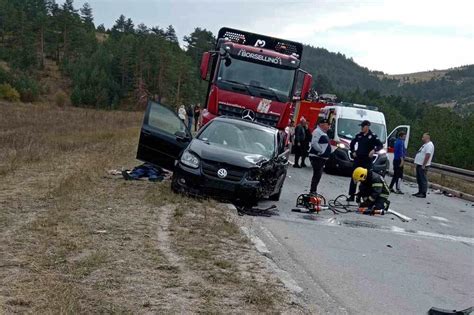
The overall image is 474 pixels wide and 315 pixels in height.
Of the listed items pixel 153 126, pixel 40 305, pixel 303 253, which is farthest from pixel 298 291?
pixel 153 126

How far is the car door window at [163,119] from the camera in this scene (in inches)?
437

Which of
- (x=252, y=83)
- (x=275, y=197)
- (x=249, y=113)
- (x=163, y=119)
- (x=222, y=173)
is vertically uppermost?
(x=252, y=83)

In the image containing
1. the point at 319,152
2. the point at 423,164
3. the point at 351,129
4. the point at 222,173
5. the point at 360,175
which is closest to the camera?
the point at 222,173

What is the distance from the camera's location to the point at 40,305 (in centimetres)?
418

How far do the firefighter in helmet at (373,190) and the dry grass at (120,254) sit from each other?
11.7 ft

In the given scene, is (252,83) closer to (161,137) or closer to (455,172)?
(161,137)

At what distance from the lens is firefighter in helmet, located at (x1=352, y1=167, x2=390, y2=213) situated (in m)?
11.2

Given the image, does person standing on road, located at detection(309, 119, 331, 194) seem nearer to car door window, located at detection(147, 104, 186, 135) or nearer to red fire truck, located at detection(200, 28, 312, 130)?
car door window, located at detection(147, 104, 186, 135)

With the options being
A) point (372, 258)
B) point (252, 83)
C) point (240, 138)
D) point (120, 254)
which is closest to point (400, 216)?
point (240, 138)

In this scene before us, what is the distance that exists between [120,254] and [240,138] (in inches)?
217

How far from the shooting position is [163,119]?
36.6 ft

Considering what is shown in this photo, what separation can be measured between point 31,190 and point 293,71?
8707 millimetres

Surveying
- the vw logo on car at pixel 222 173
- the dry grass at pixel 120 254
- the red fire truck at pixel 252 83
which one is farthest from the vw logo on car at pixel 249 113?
the vw logo on car at pixel 222 173

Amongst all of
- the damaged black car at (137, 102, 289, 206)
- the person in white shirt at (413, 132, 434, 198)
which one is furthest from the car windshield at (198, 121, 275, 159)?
the person in white shirt at (413, 132, 434, 198)
